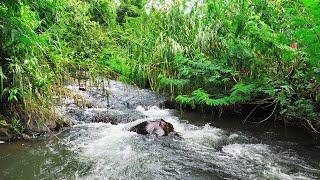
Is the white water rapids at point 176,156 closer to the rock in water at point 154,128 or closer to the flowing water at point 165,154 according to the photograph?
the flowing water at point 165,154

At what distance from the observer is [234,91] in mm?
9039

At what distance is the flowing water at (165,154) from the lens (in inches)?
231

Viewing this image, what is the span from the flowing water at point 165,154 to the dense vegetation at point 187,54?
0.72 metres

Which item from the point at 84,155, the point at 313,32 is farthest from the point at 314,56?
the point at 84,155

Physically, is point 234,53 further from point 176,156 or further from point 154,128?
point 176,156

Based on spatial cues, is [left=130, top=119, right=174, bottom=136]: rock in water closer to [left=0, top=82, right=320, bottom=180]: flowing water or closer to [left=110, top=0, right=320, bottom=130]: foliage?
[left=0, top=82, right=320, bottom=180]: flowing water

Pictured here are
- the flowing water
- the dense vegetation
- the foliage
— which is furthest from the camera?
the foliage

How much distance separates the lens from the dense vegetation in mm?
7051

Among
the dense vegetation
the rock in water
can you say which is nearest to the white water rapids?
the rock in water

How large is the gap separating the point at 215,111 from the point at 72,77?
4.03 m

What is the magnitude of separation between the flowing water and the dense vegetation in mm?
721

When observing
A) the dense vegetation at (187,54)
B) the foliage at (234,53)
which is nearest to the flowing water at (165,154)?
the dense vegetation at (187,54)

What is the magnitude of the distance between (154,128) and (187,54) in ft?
12.8

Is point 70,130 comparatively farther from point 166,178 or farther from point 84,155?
point 166,178
